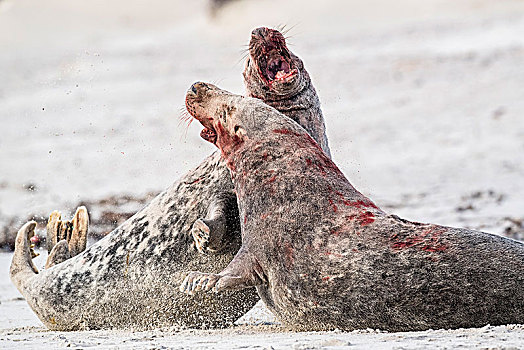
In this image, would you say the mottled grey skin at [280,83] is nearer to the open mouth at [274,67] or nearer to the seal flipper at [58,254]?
the open mouth at [274,67]

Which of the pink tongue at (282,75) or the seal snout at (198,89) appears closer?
the seal snout at (198,89)

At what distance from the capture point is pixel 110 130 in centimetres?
1454

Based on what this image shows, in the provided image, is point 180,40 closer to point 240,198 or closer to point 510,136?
point 510,136

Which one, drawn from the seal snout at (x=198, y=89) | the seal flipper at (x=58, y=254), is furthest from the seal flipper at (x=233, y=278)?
the seal flipper at (x=58, y=254)

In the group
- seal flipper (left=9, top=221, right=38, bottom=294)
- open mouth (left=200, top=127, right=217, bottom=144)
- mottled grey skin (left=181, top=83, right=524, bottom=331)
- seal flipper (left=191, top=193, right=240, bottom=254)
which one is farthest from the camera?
seal flipper (left=9, top=221, right=38, bottom=294)

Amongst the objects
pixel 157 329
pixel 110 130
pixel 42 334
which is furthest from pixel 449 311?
pixel 110 130

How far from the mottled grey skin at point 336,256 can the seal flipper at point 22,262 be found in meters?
1.78

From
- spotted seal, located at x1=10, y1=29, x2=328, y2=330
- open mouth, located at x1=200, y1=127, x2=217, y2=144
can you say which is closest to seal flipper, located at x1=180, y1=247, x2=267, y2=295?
spotted seal, located at x1=10, y1=29, x2=328, y2=330

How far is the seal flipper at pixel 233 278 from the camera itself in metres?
3.22

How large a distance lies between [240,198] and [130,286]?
942 millimetres

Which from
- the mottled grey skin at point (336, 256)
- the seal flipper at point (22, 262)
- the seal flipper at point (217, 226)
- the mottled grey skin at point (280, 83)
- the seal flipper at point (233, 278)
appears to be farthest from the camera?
the seal flipper at point (22, 262)

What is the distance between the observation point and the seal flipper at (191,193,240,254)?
3.60m

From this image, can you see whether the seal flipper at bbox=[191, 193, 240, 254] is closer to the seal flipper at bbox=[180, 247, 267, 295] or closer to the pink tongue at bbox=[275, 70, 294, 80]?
the seal flipper at bbox=[180, 247, 267, 295]

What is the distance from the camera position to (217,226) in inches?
146
